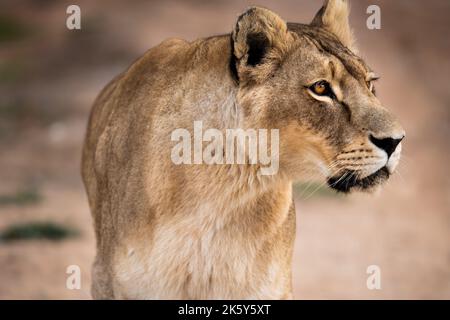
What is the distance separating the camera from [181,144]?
4336 millimetres

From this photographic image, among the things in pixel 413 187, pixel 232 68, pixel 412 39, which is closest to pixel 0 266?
pixel 232 68

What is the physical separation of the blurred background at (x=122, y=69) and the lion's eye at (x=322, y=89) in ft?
5.76

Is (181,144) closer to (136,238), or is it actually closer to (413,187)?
(136,238)

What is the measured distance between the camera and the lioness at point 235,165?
4145 millimetres

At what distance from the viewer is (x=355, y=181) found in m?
4.25

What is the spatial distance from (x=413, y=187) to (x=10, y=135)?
238 inches

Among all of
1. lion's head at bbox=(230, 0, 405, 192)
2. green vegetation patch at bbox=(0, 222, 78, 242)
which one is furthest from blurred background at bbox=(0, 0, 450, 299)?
lion's head at bbox=(230, 0, 405, 192)

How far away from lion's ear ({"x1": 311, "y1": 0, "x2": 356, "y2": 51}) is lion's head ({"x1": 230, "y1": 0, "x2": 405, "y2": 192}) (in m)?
0.44

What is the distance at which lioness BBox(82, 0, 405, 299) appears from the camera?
4.14m

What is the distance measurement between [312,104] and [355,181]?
1.44 feet

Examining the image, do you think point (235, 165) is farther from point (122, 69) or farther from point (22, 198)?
point (122, 69)
